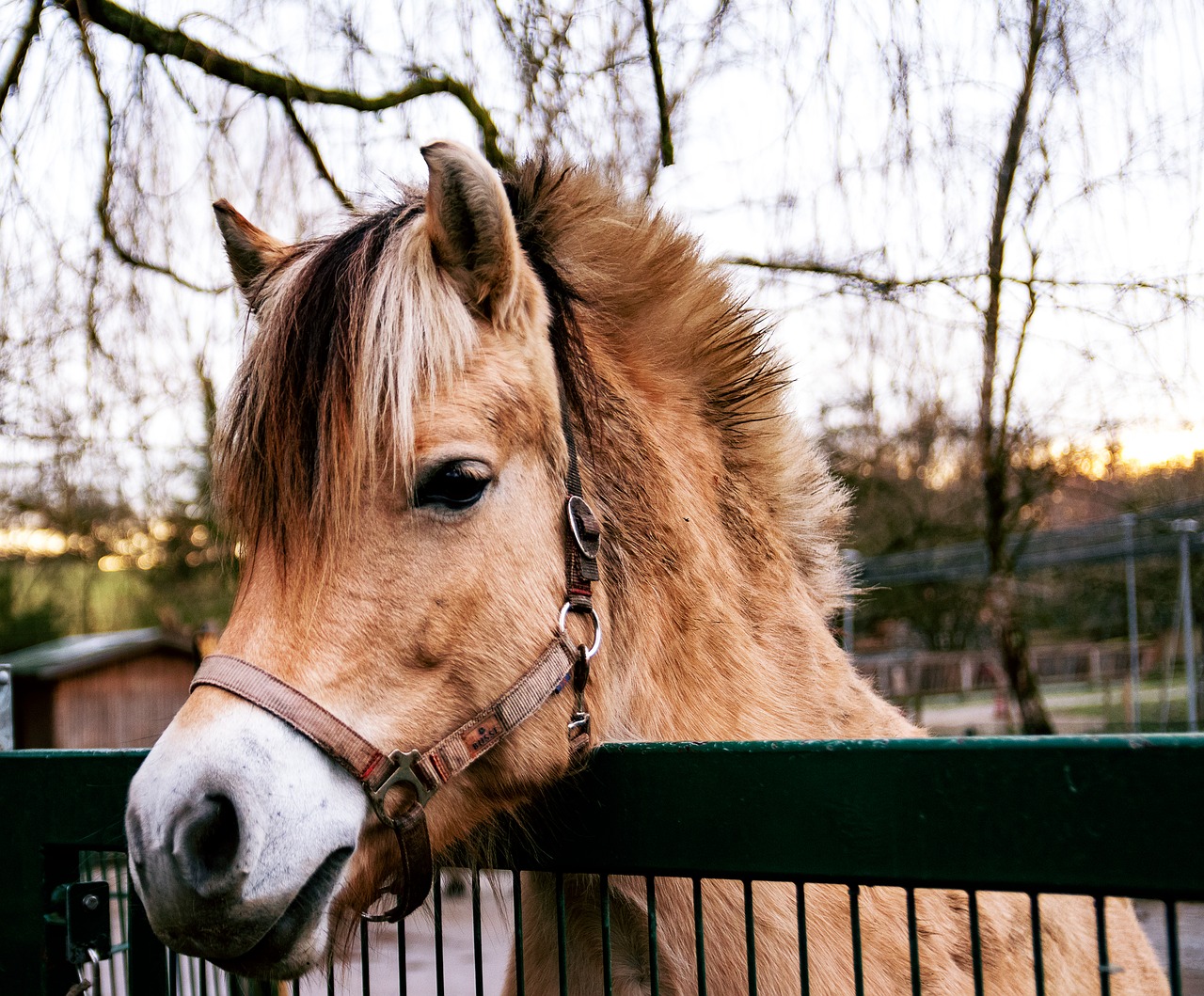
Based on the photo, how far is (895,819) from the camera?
3.54 feet

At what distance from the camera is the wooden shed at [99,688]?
15406 mm

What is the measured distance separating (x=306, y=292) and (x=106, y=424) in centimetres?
360

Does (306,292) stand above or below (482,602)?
above

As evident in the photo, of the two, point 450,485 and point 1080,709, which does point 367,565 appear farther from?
point 1080,709

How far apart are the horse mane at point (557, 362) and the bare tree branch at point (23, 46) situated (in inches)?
117

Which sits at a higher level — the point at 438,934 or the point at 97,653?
the point at 438,934

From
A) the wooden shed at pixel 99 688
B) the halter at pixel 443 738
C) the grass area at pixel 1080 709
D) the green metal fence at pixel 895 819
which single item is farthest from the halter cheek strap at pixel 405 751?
the wooden shed at pixel 99 688

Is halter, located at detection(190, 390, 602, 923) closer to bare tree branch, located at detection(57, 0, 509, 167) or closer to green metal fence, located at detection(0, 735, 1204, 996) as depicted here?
green metal fence, located at detection(0, 735, 1204, 996)

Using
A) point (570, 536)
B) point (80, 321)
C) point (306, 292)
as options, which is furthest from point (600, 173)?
point (80, 321)

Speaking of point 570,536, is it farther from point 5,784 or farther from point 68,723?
point 68,723

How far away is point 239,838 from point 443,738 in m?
0.37

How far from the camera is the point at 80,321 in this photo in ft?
14.6

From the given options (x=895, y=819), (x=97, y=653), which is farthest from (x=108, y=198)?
(x=97, y=653)

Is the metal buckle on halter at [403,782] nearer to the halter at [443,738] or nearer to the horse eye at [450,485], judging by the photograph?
the halter at [443,738]
